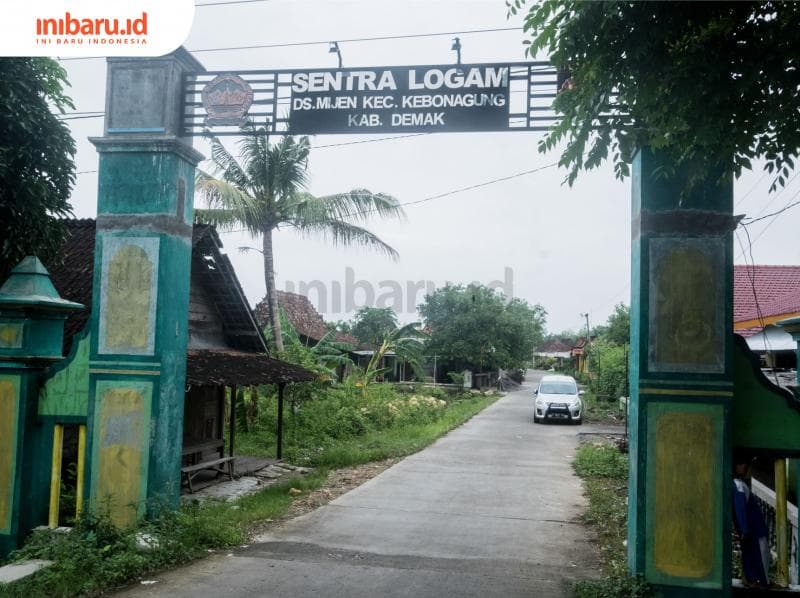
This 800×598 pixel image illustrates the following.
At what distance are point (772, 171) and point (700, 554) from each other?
9.90 ft

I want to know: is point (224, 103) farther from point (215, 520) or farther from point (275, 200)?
point (275, 200)

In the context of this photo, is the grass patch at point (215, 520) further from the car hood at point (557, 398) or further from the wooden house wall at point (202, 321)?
the car hood at point (557, 398)

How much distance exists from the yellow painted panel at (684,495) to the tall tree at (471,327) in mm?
29830

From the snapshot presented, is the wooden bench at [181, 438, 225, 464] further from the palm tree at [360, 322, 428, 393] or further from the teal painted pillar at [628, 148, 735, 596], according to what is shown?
the palm tree at [360, 322, 428, 393]

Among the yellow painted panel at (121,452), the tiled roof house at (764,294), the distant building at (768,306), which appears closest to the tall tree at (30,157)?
the yellow painted panel at (121,452)

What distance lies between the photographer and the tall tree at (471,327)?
1391 inches

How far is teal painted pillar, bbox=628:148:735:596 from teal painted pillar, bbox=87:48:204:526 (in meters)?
4.40

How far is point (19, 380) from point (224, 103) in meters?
3.42

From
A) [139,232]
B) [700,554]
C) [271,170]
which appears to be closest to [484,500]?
[700,554]

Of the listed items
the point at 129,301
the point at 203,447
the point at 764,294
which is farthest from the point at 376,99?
the point at 764,294

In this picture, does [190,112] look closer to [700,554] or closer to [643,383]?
[643,383]

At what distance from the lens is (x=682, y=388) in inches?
208

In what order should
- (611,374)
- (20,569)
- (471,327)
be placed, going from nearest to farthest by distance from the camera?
(20,569) < (611,374) < (471,327)

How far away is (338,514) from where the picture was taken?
8414 millimetres
